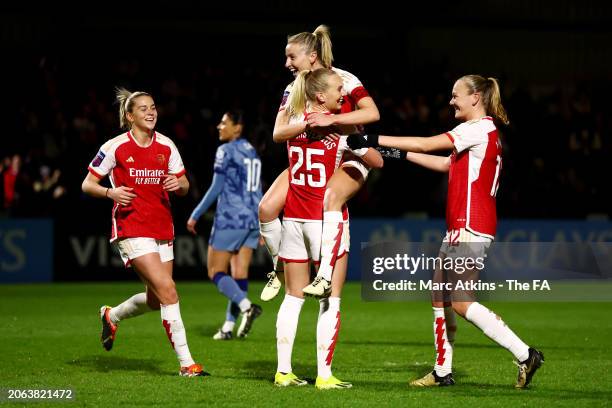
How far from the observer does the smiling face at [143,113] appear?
8344 mm

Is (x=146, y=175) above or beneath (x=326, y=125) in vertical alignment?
beneath

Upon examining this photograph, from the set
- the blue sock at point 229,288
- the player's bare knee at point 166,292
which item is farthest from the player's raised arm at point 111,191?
the blue sock at point 229,288

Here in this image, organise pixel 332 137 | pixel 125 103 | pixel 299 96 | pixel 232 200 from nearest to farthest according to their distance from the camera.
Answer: pixel 299 96, pixel 332 137, pixel 125 103, pixel 232 200

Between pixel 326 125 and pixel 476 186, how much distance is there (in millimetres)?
1194

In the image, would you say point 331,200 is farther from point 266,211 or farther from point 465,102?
point 465,102

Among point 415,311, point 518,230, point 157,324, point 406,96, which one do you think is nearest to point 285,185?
point 157,324

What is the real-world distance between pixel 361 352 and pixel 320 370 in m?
2.52

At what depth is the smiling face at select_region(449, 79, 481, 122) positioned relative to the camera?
7.57 m

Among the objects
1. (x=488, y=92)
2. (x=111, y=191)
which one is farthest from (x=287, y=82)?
(x=488, y=92)

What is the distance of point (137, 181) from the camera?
8344 millimetres

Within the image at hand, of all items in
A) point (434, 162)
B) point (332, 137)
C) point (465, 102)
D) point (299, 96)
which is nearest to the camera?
point (299, 96)

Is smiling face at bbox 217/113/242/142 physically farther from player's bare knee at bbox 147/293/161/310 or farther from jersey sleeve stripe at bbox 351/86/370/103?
jersey sleeve stripe at bbox 351/86/370/103

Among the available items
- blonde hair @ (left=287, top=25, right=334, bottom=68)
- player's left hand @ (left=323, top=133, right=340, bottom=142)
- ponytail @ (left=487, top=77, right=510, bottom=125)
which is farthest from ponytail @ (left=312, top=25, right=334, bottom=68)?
ponytail @ (left=487, top=77, right=510, bottom=125)

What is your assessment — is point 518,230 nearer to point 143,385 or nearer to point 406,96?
point 406,96
